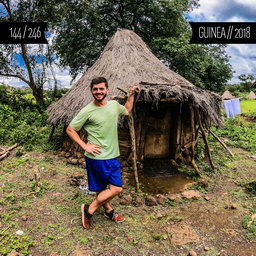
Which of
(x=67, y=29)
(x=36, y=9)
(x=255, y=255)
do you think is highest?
(x=36, y=9)

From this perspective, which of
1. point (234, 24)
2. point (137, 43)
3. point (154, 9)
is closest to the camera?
point (234, 24)

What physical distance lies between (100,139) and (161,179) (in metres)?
3.04

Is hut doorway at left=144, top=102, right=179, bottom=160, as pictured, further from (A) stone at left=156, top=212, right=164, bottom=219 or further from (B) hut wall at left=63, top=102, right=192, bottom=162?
(A) stone at left=156, top=212, right=164, bottom=219

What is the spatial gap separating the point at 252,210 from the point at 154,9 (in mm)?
11652

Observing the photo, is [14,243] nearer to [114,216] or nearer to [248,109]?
[114,216]

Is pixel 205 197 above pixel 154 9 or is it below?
below

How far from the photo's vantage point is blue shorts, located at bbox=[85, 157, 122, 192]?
10.7 ft

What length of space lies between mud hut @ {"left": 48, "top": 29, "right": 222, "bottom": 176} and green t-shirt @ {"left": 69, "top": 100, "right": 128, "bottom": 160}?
2.63 metres

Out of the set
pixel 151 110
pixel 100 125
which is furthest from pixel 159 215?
pixel 151 110

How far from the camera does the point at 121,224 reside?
3.78m

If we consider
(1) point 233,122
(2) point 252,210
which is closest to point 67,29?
(1) point 233,122

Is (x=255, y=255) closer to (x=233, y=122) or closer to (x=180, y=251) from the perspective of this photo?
(x=180, y=251)

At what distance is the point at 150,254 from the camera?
317 centimetres

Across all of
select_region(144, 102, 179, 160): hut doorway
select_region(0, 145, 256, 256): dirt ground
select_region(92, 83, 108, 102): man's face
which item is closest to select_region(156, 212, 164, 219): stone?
select_region(0, 145, 256, 256): dirt ground
